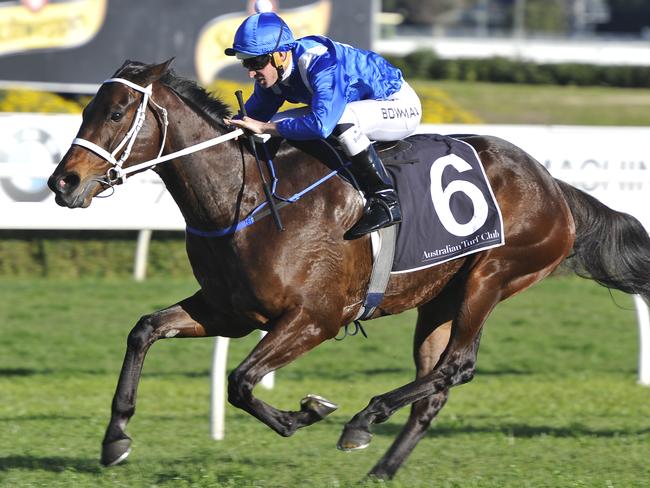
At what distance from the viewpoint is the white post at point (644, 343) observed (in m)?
6.77

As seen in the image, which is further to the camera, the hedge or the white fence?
the hedge

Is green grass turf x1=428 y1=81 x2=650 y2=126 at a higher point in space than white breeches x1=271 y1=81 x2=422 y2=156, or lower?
lower

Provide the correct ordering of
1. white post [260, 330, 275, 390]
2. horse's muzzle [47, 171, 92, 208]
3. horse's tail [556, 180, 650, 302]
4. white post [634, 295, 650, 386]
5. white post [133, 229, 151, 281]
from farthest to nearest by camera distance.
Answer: white post [133, 229, 151, 281]
white post [634, 295, 650, 386]
white post [260, 330, 275, 390]
horse's tail [556, 180, 650, 302]
horse's muzzle [47, 171, 92, 208]

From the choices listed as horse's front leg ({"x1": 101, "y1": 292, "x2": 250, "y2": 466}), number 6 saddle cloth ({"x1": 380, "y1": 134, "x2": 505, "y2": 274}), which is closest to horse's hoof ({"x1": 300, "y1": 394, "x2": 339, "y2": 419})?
horse's front leg ({"x1": 101, "y1": 292, "x2": 250, "y2": 466})

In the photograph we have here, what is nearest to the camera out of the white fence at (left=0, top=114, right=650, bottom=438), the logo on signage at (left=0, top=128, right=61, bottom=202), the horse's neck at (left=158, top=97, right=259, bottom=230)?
the horse's neck at (left=158, top=97, right=259, bottom=230)

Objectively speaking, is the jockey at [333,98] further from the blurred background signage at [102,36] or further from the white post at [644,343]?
the blurred background signage at [102,36]

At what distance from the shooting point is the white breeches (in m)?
4.44

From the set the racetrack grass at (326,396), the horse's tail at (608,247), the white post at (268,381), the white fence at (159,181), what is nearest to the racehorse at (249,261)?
the racetrack grass at (326,396)

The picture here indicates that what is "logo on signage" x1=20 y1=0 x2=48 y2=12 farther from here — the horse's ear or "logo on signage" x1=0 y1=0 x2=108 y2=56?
the horse's ear

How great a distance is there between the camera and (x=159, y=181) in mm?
6812

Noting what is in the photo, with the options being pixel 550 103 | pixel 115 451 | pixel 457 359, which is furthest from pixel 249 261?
pixel 550 103

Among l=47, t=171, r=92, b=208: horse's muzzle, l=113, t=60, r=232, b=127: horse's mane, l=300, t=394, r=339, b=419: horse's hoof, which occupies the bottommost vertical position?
l=300, t=394, r=339, b=419: horse's hoof

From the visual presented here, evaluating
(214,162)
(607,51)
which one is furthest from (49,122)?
(607,51)

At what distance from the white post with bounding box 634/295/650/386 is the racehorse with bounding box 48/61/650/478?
2.15 meters
